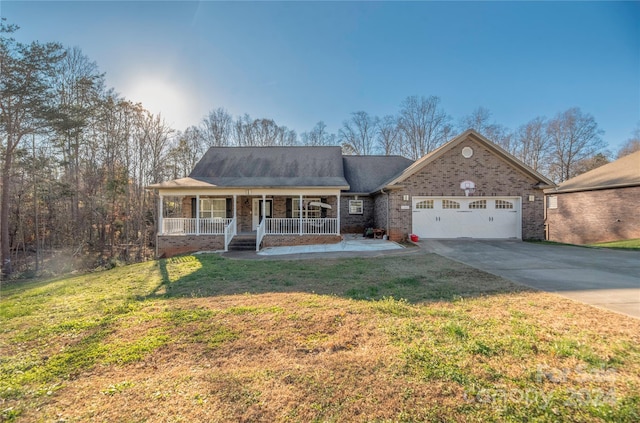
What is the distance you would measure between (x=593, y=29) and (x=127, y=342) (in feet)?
62.1

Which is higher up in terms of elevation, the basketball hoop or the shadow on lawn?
the basketball hoop

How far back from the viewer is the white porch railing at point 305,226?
14.3 meters

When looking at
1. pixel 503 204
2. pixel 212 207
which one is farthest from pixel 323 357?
pixel 503 204

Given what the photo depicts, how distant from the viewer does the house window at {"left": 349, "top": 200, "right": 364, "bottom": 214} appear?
58.1 feet

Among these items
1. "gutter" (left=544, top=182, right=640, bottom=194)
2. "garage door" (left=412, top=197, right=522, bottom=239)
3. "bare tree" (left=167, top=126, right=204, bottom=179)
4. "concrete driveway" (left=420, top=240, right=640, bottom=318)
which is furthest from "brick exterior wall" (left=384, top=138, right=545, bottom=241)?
"bare tree" (left=167, top=126, right=204, bottom=179)

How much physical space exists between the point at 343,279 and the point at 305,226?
795 cm

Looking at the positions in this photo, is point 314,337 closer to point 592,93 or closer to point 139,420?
point 139,420

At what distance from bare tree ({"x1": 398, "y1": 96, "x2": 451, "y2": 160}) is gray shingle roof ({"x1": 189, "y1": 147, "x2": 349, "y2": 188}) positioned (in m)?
15.2

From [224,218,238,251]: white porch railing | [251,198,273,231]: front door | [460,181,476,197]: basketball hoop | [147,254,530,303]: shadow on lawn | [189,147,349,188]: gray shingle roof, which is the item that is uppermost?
[189,147,349,188]: gray shingle roof

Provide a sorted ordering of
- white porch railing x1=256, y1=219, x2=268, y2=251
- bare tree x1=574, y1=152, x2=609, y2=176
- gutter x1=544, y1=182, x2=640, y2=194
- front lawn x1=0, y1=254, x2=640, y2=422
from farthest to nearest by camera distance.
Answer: bare tree x1=574, y1=152, x2=609, y2=176
gutter x1=544, y1=182, x2=640, y2=194
white porch railing x1=256, y1=219, x2=268, y2=251
front lawn x1=0, y1=254, x2=640, y2=422

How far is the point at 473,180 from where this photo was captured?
45.9 ft

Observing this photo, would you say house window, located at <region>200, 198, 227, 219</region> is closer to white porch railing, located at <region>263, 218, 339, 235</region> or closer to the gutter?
white porch railing, located at <region>263, 218, 339, 235</region>

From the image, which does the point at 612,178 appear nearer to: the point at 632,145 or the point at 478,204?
the point at 478,204

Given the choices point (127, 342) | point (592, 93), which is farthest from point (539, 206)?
point (127, 342)
